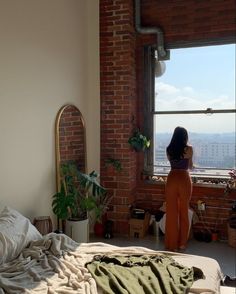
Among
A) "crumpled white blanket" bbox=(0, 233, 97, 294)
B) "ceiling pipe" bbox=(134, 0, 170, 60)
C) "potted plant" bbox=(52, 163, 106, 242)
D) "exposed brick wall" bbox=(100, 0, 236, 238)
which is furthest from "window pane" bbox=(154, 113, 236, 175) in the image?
"crumpled white blanket" bbox=(0, 233, 97, 294)

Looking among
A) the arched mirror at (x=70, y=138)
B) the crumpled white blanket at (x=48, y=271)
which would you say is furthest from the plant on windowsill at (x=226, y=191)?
the crumpled white blanket at (x=48, y=271)

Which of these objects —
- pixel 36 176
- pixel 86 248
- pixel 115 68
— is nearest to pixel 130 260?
pixel 86 248

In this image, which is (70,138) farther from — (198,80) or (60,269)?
(60,269)

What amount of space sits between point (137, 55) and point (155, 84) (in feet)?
1.62

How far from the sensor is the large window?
14.4ft

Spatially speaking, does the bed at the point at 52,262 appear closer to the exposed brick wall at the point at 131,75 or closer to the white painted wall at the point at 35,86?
the white painted wall at the point at 35,86

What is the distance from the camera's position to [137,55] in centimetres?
474

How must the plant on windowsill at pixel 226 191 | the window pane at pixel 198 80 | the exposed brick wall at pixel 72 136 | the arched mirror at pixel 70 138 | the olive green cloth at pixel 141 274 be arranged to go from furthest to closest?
1. the window pane at pixel 198 80
2. the plant on windowsill at pixel 226 191
3. the exposed brick wall at pixel 72 136
4. the arched mirror at pixel 70 138
5. the olive green cloth at pixel 141 274

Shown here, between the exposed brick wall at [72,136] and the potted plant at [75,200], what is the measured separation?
0.20m

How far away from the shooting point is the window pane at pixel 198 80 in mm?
4363

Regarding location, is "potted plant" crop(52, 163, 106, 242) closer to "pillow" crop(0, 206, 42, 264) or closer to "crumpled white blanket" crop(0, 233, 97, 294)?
"pillow" crop(0, 206, 42, 264)

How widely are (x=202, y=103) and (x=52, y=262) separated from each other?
309 cm

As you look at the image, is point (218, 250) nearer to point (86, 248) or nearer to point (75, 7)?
point (86, 248)

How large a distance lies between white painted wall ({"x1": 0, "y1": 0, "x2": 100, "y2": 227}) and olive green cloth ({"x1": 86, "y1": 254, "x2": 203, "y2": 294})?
1.36 meters
